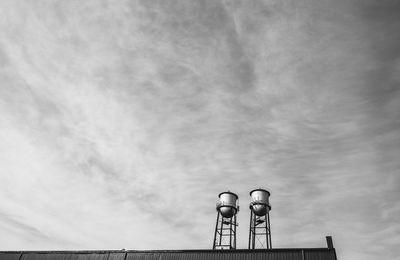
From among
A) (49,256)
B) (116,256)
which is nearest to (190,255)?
(116,256)

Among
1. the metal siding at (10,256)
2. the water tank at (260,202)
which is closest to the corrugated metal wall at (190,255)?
the metal siding at (10,256)

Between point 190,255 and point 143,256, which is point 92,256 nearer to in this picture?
point 143,256

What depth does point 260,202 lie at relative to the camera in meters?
25.5

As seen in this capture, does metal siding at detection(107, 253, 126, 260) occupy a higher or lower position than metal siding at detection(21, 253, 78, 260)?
higher

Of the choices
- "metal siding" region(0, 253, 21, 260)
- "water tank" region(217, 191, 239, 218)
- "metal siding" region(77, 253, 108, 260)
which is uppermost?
"water tank" region(217, 191, 239, 218)

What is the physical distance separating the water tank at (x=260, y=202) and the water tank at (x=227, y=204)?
71.2 inches

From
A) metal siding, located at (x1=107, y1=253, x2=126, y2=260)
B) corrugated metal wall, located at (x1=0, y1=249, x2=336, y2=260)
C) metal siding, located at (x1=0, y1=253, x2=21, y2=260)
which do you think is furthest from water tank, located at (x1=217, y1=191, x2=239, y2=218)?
metal siding, located at (x1=0, y1=253, x2=21, y2=260)

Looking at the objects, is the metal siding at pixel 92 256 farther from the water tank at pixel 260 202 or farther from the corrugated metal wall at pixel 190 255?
the water tank at pixel 260 202

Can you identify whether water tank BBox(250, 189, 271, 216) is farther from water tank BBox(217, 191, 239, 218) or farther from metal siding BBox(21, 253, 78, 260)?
metal siding BBox(21, 253, 78, 260)

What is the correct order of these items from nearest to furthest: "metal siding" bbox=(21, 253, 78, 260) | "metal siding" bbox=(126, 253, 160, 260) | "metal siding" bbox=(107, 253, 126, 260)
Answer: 1. "metal siding" bbox=(126, 253, 160, 260)
2. "metal siding" bbox=(107, 253, 126, 260)
3. "metal siding" bbox=(21, 253, 78, 260)

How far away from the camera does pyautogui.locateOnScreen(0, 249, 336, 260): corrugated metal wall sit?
17.4m

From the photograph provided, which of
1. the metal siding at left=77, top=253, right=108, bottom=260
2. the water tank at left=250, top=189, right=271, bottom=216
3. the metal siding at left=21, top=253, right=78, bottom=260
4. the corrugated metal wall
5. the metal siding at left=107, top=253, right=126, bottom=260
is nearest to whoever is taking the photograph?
the corrugated metal wall

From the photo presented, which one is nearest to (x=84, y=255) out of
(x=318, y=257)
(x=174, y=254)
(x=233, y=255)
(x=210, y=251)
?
(x=174, y=254)

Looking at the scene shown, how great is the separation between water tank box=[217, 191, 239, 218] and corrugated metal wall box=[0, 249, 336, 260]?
7273 millimetres
